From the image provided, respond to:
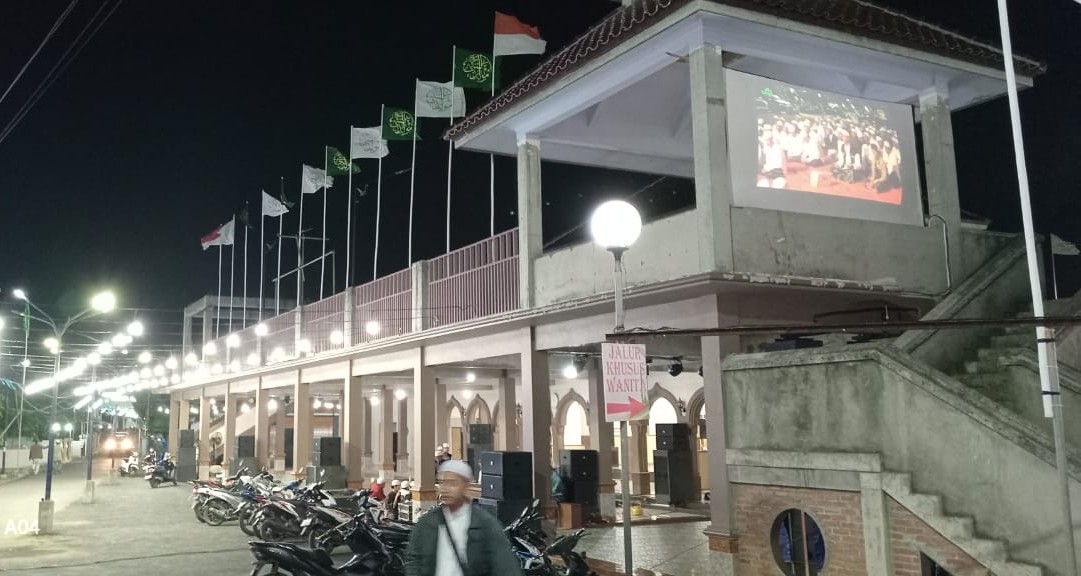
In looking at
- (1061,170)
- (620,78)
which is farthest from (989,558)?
(1061,170)

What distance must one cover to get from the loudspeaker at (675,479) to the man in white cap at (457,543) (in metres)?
16.4

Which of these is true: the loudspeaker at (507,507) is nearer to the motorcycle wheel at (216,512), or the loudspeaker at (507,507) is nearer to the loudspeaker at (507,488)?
the loudspeaker at (507,488)

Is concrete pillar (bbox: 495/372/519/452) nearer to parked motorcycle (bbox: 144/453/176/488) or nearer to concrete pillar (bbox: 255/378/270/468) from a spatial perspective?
concrete pillar (bbox: 255/378/270/468)

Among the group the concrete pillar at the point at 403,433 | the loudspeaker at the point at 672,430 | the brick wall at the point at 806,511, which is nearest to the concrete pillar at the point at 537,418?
the brick wall at the point at 806,511

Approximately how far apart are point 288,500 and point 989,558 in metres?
12.6

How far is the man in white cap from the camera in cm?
453

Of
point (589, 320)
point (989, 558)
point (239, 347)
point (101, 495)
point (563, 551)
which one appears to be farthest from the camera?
point (239, 347)

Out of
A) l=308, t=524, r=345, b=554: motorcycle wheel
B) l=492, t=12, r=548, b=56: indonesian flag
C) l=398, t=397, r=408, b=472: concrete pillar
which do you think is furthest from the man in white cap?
l=398, t=397, r=408, b=472: concrete pillar

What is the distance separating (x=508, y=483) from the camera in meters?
13.8

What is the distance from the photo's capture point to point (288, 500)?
53.6 feet

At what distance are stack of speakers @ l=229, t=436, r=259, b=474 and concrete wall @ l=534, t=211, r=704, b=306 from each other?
22.6 meters

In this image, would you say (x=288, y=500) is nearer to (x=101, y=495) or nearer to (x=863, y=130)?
(x=863, y=130)

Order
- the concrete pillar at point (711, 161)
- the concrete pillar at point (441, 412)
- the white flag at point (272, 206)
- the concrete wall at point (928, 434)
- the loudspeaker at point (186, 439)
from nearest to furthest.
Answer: the concrete wall at point (928, 434) < the concrete pillar at point (711, 161) < the concrete pillar at point (441, 412) < the white flag at point (272, 206) < the loudspeaker at point (186, 439)

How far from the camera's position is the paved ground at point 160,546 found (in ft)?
44.0
